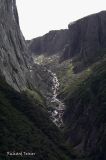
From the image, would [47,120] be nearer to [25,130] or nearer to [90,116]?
[90,116]

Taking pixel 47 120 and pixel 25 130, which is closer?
pixel 25 130

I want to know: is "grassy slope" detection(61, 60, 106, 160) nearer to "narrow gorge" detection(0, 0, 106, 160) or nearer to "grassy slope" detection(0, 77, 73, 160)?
"narrow gorge" detection(0, 0, 106, 160)

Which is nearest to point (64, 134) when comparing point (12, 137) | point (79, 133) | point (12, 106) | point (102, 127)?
point (79, 133)

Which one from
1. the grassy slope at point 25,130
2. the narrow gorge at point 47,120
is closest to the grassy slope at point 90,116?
the narrow gorge at point 47,120

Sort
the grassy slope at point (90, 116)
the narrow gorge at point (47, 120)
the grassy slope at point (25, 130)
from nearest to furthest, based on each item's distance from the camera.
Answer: the grassy slope at point (25, 130) → the narrow gorge at point (47, 120) → the grassy slope at point (90, 116)

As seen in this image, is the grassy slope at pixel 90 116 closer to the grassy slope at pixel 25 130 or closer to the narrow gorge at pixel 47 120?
the narrow gorge at pixel 47 120

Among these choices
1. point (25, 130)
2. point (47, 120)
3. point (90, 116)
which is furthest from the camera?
point (90, 116)

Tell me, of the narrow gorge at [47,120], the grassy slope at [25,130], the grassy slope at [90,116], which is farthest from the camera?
the grassy slope at [90,116]

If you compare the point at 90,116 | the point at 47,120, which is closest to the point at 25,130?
the point at 47,120
